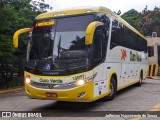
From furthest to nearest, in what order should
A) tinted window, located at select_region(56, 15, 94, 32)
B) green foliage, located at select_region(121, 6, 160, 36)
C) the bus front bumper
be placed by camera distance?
green foliage, located at select_region(121, 6, 160, 36), tinted window, located at select_region(56, 15, 94, 32), the bus front bumper

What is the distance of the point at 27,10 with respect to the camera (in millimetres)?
19625

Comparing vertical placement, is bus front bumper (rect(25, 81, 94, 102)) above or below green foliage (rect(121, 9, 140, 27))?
below

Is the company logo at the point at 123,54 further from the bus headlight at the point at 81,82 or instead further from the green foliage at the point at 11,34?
the green foliage at the point at 11,34

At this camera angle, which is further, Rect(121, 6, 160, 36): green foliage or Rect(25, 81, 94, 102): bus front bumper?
Rect(121, 6, 160, 36): green foliage

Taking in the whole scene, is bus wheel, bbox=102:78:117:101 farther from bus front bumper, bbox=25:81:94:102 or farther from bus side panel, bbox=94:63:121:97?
bus front bumper, bbox=25:81:94:102

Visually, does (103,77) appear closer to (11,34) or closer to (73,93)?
(73,93)

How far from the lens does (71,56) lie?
9.03 m

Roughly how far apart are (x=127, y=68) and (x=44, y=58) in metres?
5.55

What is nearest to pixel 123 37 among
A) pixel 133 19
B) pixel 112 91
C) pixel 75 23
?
pixel 112 91

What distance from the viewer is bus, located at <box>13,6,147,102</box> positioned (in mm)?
8859

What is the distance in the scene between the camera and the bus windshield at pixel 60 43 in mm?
9000

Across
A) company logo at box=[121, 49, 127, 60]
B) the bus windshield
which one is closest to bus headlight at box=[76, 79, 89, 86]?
the bus windshield

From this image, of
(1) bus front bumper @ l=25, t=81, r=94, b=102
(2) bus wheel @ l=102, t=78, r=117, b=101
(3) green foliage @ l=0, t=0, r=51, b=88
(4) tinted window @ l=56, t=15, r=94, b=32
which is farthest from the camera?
(3) green foliage @ l=0, t=0, r=51, b=88

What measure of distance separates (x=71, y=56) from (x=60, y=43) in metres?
0.60
